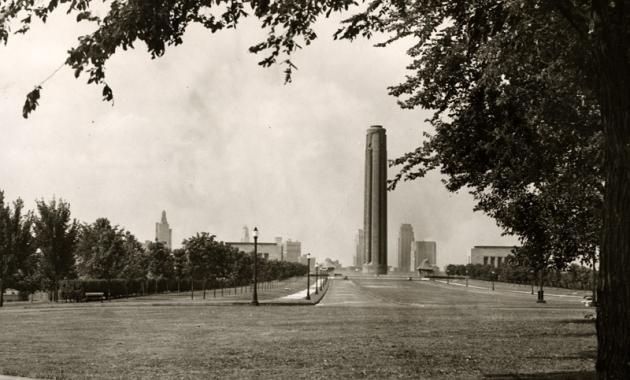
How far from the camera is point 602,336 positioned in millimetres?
7363

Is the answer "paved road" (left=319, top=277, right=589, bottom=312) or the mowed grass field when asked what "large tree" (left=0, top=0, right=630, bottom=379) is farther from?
"paved road" (left=319, top=277, right=589, bottom=312)

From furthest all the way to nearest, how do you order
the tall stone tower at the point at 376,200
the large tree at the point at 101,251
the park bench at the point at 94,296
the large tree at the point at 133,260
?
1. the tall stone tower at the point at 376,200
2. the large tree at the point at 133,260
3. the large tree at the point at 101,251
4. the park bench at the point at 94,296

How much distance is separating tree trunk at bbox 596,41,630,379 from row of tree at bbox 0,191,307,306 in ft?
121

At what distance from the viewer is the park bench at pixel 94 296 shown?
43.1 metres

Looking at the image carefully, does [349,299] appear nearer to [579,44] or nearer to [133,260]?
[133,260]

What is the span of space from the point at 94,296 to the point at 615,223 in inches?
1625

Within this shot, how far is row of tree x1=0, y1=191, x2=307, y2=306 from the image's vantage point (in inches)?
1544

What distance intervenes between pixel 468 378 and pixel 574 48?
220 inches

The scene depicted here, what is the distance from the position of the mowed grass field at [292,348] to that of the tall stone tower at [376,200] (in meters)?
125

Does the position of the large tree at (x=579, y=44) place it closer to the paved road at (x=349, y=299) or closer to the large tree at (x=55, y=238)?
the paved road at (x=349, y=299)

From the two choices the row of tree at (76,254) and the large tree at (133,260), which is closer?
the row of tree at (76,254)

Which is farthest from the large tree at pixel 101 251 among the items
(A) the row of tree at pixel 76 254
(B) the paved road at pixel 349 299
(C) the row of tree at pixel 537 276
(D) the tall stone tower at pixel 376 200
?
(D) the tall stone tower at pixel 376 200

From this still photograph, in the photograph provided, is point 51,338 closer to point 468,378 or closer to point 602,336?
point 468,378

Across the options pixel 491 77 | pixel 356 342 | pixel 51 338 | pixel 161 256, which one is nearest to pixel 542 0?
pixel 491 77
